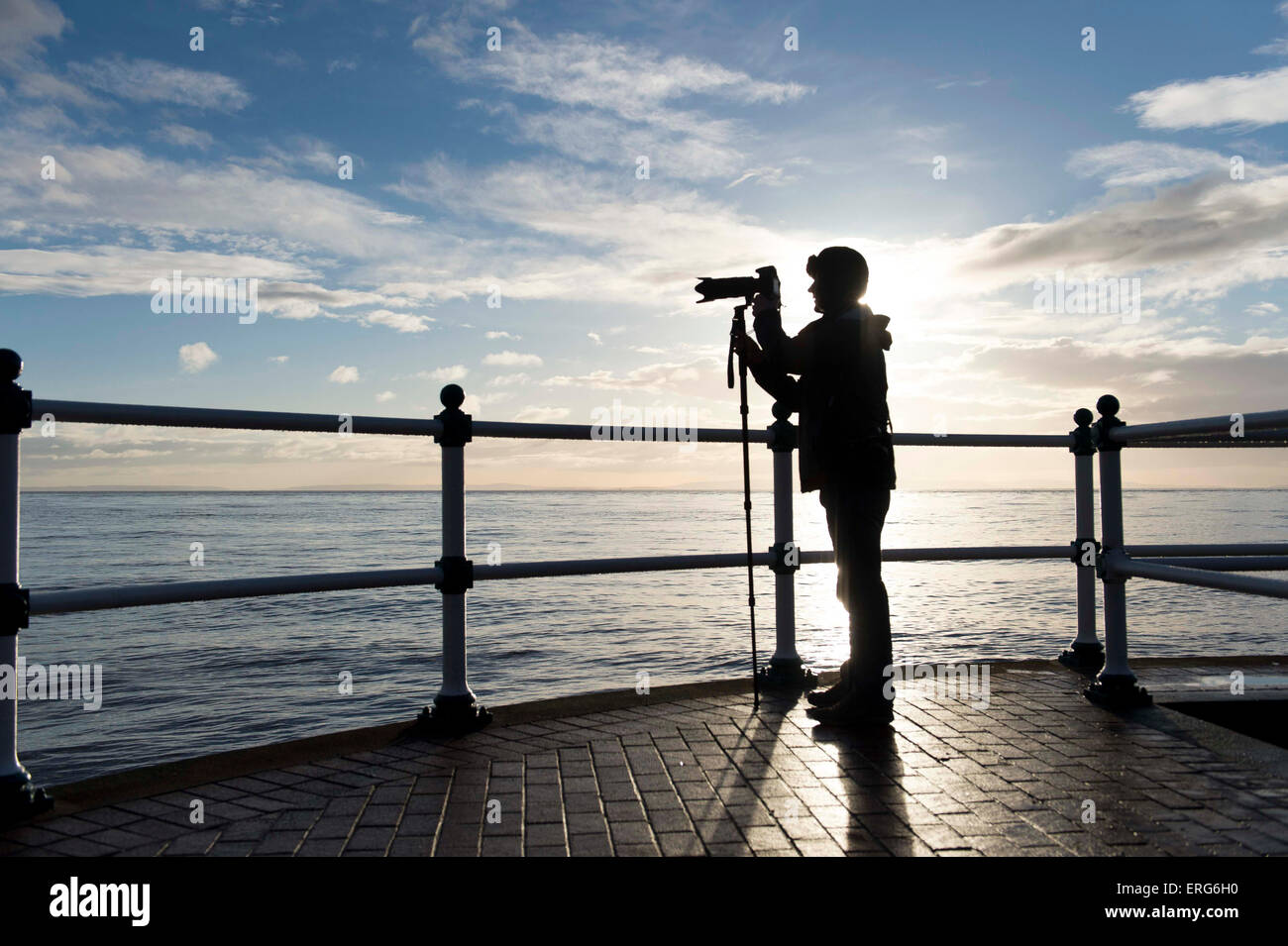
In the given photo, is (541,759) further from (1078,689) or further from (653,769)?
(1078,689)

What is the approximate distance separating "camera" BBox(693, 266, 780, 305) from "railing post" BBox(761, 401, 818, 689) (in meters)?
0.95

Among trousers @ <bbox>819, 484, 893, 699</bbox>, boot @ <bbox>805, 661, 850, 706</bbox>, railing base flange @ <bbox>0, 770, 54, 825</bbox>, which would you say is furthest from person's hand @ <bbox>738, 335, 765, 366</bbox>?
railing base flange @ <bbox>0, 770, 54, 825</bbox>

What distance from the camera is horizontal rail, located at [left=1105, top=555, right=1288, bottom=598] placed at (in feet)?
9.90

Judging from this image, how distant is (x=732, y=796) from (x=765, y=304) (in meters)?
1.99

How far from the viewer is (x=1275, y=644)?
1009 centimetres

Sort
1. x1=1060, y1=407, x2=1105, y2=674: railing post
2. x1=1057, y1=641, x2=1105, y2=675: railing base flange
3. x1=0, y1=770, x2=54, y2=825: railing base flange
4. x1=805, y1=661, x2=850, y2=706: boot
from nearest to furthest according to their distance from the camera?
x1=0, y1=770, x2=54, y2=825: railing base flange
x1=805, y1=661, x2=850, y2=706: boot
x1=1060, y1=407, x2=1105, y2=674: railing post
x1=1057, y1=641, x2=1105, y2=675: railing base flange

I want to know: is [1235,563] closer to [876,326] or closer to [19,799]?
[876,326]

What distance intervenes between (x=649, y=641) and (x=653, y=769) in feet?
22.9

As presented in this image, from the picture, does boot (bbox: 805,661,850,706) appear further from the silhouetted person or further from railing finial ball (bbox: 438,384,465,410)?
railing finial ball (bbox: 438,384,465,410)

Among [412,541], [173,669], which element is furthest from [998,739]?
[412,541]

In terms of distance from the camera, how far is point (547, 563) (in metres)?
4.30

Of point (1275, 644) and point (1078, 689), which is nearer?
point (1078, 689)

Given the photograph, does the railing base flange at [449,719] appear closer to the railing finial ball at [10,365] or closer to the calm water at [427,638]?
the railing finial ball at [10,365]

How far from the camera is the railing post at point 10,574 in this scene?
10.1 feet
